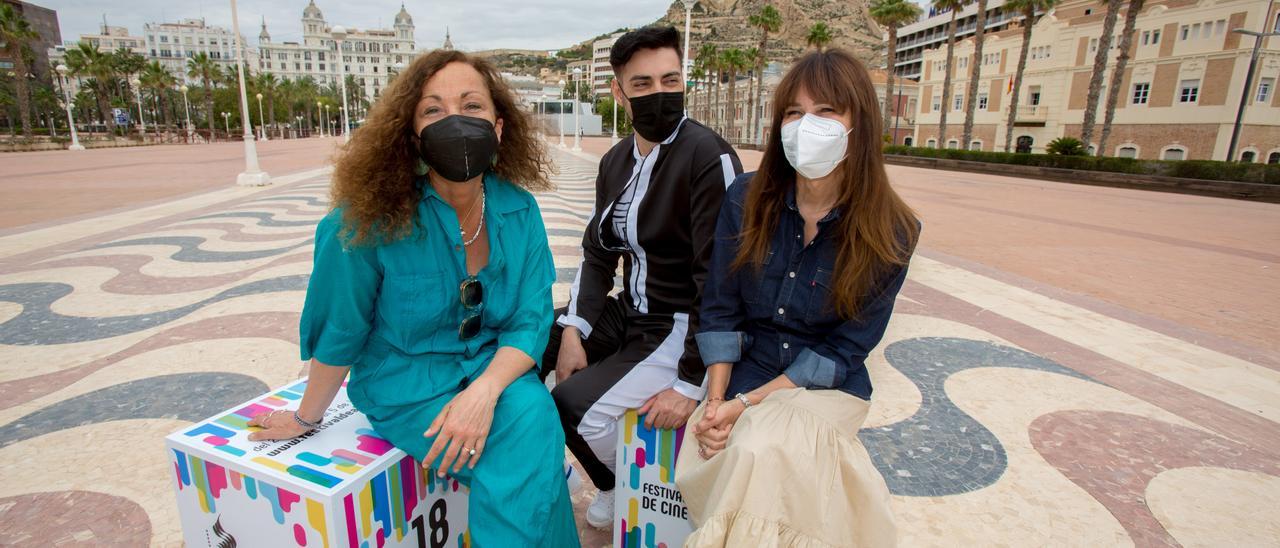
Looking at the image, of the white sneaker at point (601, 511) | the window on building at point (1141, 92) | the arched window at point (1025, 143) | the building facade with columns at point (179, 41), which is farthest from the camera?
the building facade with columns at point (179, 41)

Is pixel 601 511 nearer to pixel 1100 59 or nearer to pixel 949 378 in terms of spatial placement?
pixel 949 378

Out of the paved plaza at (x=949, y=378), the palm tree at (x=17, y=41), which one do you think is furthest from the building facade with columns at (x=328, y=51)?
the paved plaza at (x=949, y=378)

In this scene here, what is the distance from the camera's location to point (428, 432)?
1.50 metres

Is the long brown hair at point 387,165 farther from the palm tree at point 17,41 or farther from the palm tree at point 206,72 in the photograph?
the palm tree at point 206,72

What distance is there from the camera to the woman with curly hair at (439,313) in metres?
1.54

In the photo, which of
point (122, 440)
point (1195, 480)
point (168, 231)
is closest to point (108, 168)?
point (168, 231)

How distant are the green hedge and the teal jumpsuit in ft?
71.9

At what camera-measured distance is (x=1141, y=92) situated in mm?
33750

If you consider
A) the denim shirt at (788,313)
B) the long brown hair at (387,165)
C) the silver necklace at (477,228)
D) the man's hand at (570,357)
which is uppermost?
the long brown hair at (387,165)

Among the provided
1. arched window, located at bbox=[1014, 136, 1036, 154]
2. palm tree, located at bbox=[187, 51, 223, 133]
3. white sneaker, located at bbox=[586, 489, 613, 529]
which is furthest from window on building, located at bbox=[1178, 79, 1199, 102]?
palm tree, located at bbox=[187, 51, 223, 133]

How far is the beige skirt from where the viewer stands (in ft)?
4.41

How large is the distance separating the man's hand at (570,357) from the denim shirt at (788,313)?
560mm

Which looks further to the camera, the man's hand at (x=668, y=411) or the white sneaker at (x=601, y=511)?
the white sneaker at (x=601, y=511)

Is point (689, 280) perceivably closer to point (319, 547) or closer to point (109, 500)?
point (319, 547)
